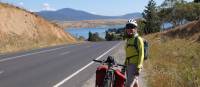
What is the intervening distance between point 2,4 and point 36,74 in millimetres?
38390

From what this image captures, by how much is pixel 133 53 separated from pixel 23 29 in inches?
1925

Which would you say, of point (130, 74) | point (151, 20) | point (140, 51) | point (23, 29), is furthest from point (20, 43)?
point (151, 20)

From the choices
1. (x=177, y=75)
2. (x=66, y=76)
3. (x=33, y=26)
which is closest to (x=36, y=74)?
(x=66, y=76)

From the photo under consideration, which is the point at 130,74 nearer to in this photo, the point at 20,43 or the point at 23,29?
the point at 20,43

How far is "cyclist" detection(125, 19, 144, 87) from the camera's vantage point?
9.71 meters

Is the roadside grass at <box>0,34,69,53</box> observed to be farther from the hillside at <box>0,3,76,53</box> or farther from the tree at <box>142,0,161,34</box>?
the tree at <box>142,0,161,34</box>

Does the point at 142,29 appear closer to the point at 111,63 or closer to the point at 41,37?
the point at 41,37

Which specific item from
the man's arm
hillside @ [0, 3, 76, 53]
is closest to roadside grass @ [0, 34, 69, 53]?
hillside @ [0, 3, 76, 53]

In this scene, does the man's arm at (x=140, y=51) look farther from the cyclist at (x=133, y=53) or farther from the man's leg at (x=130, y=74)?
the man's leg at (x=130, y=74)

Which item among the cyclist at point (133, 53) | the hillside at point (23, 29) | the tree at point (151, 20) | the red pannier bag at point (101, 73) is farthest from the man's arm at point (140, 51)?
the tree at point (151, 20)

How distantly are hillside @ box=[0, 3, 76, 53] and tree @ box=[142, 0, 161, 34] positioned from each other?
5644 centimetres

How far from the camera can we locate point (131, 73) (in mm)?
10070

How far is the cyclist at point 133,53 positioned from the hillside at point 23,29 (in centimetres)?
3648

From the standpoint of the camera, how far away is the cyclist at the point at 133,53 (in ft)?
31.9
